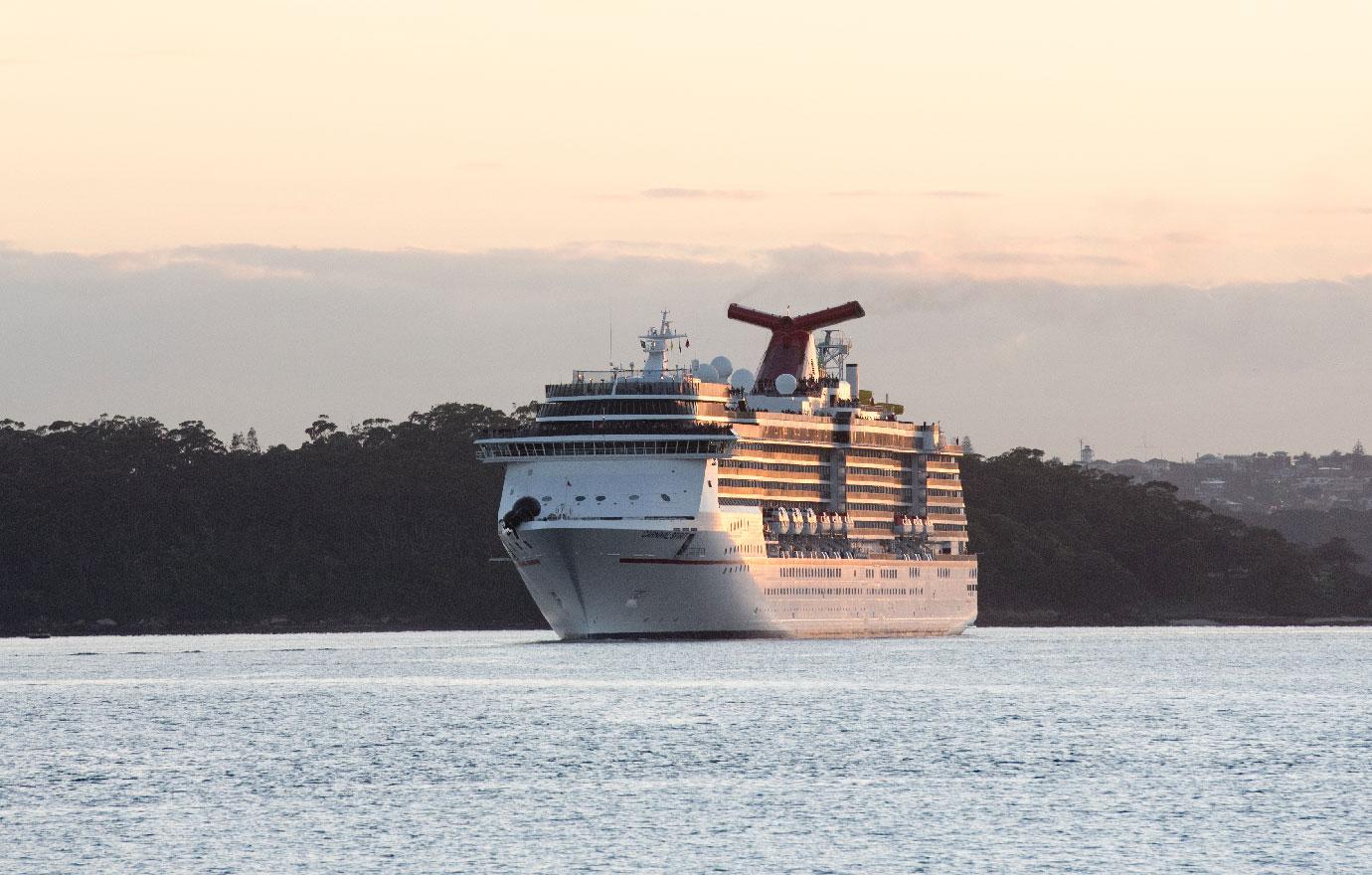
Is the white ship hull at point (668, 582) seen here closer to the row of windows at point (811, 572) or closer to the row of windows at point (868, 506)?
the row of windows at point (811, 572)

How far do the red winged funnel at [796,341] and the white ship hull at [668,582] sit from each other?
1872cm

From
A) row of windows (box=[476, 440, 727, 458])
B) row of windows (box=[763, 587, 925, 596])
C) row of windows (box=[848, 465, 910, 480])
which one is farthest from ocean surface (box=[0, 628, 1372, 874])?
row of windows (box=[848, 465, 910, 480])

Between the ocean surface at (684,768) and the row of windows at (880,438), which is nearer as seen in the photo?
the ocean surface at (684,768)

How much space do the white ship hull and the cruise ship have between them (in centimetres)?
10

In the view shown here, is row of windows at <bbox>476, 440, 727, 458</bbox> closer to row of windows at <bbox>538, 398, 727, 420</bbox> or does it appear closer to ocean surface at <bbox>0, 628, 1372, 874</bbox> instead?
row of windows at <bbox>538, 398, 727, 420</bbox>

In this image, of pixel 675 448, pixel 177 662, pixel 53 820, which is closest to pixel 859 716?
pixel 53 820

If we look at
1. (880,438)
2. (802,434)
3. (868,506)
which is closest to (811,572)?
(802,434)

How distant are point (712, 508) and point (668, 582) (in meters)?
5.43

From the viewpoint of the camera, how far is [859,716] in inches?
3538

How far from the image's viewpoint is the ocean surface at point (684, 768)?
188ft

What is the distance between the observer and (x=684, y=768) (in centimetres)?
7350

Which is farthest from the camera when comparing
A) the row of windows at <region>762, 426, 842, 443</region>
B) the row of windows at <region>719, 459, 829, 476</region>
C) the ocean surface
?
the row of windows at <region>762, 426, 842, 443</region>

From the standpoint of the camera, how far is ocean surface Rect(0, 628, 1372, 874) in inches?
2259

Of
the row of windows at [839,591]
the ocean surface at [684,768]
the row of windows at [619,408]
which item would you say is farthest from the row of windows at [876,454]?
the ocean surface at [684,768]
